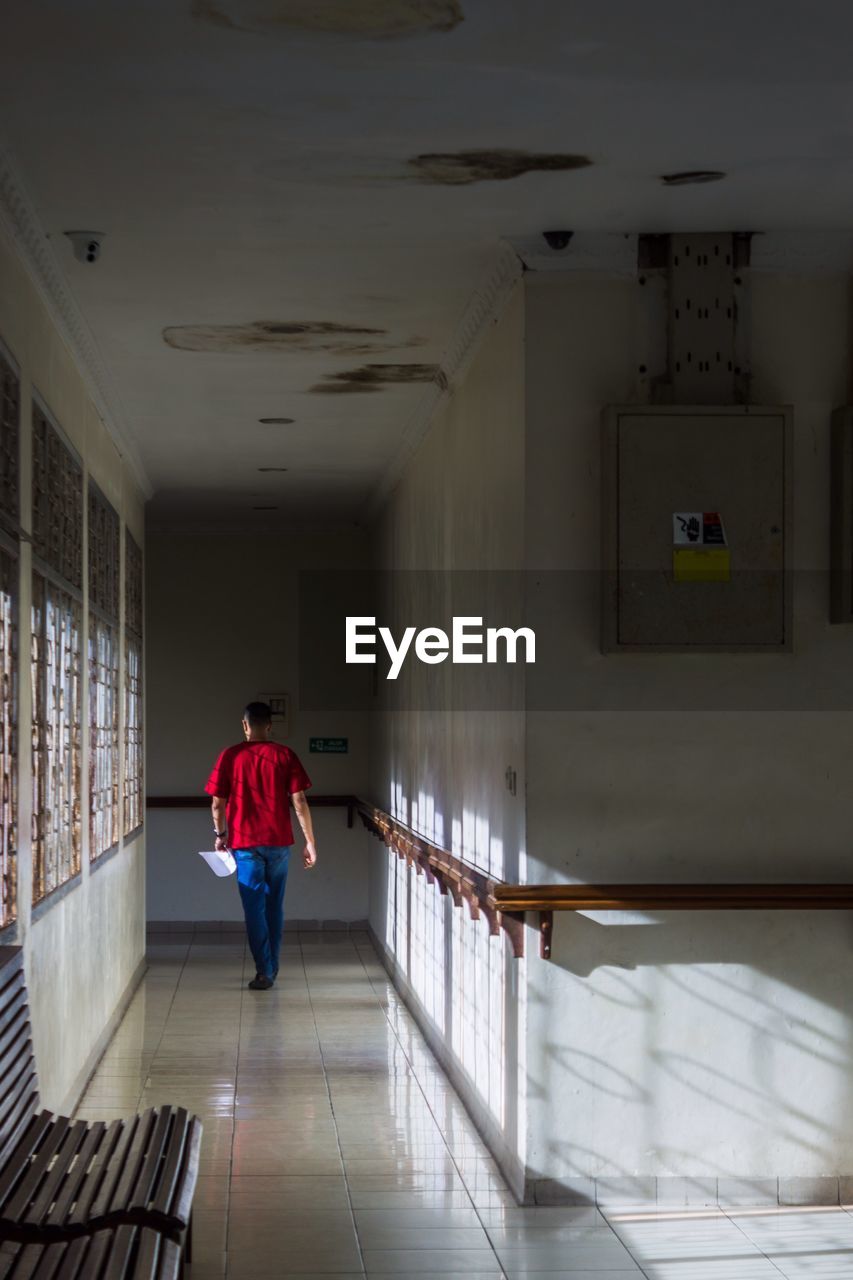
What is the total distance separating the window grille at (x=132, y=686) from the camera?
952cm

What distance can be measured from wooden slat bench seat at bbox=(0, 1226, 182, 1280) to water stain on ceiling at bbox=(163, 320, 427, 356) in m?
3.80

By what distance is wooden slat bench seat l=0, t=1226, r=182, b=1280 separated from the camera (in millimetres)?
3244

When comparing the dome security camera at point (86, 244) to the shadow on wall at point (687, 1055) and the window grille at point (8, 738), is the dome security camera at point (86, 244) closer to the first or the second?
the window grille at point (8, 738)

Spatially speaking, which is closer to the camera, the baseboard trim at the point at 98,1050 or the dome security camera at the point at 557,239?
the dome security camera at the point at 557,239

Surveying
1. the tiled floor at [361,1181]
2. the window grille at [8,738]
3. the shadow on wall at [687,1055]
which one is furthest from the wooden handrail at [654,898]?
the window grille at [8,738]

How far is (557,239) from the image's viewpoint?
5.11 m

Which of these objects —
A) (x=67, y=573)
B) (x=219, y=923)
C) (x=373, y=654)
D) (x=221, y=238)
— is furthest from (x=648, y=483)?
(x=219, y=923)

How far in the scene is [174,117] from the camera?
4.07 m

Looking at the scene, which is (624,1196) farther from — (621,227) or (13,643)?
(621,227)

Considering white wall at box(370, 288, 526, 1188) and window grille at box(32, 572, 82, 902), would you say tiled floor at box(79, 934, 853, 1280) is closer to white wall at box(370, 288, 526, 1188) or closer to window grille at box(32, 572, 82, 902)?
white wall at box(370, 288, 526, 1188)

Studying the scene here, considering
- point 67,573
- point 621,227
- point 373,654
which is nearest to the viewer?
point 621,227

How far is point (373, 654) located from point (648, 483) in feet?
24.2

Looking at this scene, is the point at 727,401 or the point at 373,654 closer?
the point at 727,401
